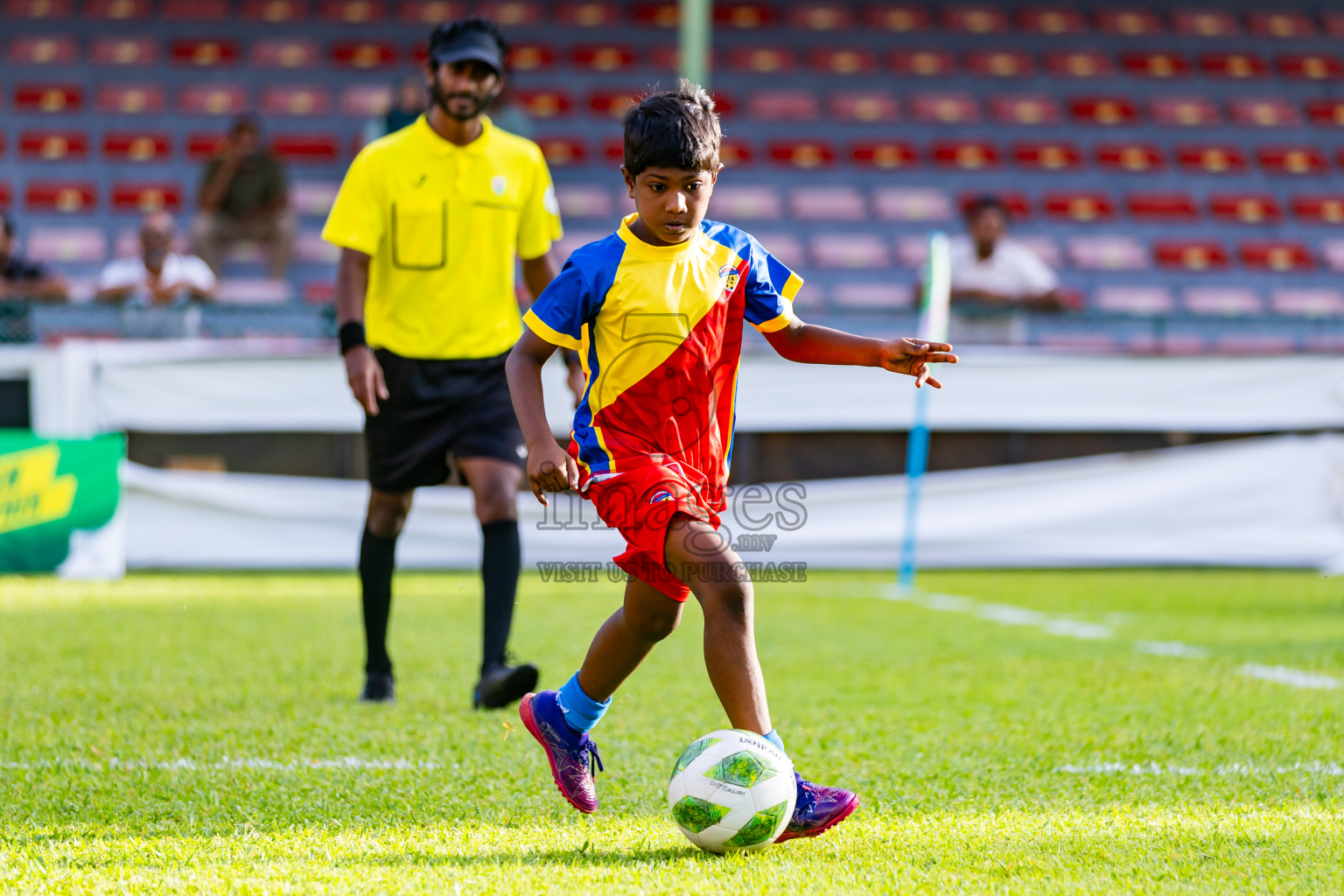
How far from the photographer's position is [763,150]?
49.1 ft

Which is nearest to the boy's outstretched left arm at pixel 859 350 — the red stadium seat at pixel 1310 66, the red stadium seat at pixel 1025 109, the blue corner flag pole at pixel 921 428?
the blue corner flag pole at pixel 921 428

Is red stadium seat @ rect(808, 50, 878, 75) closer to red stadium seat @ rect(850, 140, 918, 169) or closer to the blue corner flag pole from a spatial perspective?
red stadium seat @ rect(850, 140, 918, 169)

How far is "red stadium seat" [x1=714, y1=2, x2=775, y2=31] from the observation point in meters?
16.2

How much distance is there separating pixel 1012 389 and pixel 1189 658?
11.1 feet

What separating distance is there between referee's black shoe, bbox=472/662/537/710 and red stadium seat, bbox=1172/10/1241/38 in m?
15.4

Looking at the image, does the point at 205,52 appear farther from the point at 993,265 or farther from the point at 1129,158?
the point at 1129,158

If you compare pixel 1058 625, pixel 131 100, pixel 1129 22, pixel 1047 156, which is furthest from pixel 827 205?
pixel 1058 625

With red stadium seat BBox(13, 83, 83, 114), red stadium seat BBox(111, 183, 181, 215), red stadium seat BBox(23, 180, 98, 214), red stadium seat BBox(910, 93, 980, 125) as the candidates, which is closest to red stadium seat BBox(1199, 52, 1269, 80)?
red stadium seat BBox(910, 93, 980, 125)

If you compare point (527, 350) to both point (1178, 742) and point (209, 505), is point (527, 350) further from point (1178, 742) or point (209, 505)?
point (209, 505)

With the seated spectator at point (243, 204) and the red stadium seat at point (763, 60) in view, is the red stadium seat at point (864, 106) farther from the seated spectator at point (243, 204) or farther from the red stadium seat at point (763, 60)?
the seated spectator at point (243, 204)

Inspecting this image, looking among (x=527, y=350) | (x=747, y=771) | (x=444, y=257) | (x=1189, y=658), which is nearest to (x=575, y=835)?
(x=747, y=771)

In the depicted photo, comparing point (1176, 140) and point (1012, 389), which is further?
point (1176, 140)

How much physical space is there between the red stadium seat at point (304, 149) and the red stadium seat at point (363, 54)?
1398 mm

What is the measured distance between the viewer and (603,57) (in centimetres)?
1563
